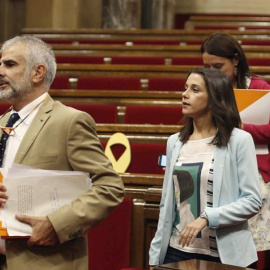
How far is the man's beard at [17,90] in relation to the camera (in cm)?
128

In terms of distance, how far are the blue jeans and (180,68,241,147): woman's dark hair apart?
0.71 feet

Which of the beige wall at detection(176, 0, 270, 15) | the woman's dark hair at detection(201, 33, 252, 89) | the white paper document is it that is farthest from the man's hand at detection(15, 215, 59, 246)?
the beige wall at detection(176, 0, 270, 15)

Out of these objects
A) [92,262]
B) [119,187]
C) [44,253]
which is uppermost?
[119,187]

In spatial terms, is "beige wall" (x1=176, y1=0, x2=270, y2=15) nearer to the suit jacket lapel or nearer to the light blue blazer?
the light blue blazer

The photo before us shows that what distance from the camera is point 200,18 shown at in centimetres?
602

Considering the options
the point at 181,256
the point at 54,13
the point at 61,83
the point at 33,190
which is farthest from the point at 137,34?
the point at 33,190

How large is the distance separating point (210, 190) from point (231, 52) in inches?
20.0

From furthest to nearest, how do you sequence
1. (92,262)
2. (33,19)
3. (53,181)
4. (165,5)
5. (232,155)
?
(165,5), (33,19), (92,262), (232,155), (53,181)

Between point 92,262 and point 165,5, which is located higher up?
point 165,5

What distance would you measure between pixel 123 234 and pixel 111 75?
1.87m

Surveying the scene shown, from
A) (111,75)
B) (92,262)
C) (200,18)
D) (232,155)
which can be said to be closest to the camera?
(232,155)

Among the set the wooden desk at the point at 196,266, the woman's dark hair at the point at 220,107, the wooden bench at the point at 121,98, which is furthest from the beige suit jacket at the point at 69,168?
the wooden bench at the point at 121,98

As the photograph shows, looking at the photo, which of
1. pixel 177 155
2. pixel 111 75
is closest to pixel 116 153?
pixel 177 155

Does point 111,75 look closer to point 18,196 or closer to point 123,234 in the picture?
point 123,234
